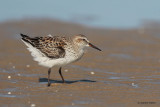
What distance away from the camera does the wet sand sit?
931cm

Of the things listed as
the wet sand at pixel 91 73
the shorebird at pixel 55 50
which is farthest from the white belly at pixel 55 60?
the wet sand at pixel 91 73

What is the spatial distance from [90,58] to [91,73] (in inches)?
95.2

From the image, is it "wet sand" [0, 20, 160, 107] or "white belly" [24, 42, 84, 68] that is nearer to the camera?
"wet sand" [0, 20, 160, 107]

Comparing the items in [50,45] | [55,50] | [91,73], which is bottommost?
[91,73]

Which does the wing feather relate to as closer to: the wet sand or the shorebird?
the shorebird

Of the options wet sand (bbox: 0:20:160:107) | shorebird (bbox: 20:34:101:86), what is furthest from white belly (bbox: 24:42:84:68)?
wet sand (bbox: 0:20:160:107)

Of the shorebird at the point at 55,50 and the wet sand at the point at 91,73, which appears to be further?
the shorebird at the point at 55,50

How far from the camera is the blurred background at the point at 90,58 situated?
378 inches

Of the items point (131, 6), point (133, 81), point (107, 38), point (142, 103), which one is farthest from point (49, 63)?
point (131, 6)

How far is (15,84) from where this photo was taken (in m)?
11.2

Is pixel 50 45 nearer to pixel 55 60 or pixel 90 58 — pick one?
pixel 55 60

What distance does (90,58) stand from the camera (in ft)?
50.7

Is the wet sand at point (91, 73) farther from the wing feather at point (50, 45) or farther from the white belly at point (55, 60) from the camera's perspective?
the wing feather at point (50, 45)

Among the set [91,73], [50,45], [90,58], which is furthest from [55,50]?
[90,58]
